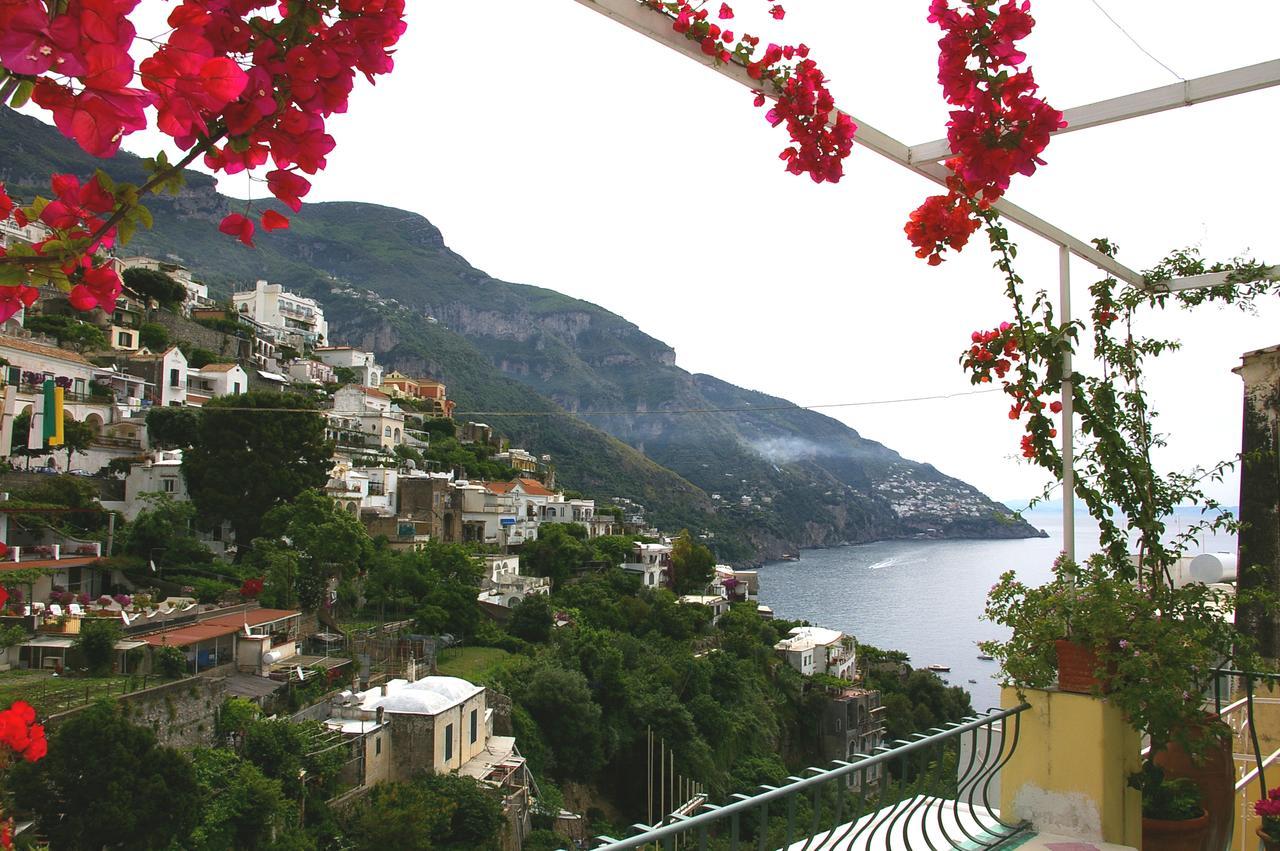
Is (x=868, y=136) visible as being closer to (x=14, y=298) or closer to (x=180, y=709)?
(x=14, y=298)

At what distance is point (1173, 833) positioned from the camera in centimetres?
282

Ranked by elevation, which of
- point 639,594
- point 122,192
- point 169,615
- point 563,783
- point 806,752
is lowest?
point 806,752

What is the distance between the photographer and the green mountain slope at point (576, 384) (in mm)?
74062

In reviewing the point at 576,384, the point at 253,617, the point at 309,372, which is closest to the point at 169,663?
the point at 253,617

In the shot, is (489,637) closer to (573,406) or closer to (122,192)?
(122,192)

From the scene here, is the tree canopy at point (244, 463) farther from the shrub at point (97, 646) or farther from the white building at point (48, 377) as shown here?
the shrub at point (97, 646)

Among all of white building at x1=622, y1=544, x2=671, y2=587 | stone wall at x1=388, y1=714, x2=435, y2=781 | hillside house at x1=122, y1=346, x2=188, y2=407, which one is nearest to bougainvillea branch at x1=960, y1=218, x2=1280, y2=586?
stone wall at x1=388, y1=714, x2=435, y2=781

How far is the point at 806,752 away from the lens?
Result: 1117 inches

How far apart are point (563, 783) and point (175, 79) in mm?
19730

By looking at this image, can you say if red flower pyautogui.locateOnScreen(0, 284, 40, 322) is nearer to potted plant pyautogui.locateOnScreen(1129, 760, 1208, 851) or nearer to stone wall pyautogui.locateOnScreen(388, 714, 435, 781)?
potted plant pyautogui.locateOnScreen(1129, 760, 1208, 851)

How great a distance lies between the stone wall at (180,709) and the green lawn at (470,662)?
5735 millimetres

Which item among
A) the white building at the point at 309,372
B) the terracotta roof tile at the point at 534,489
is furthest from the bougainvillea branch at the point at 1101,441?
the white building at the point at 309,372

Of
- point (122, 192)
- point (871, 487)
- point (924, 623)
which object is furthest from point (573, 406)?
point (122, 192)

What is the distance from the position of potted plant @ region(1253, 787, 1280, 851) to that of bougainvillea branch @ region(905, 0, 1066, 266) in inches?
88.2
